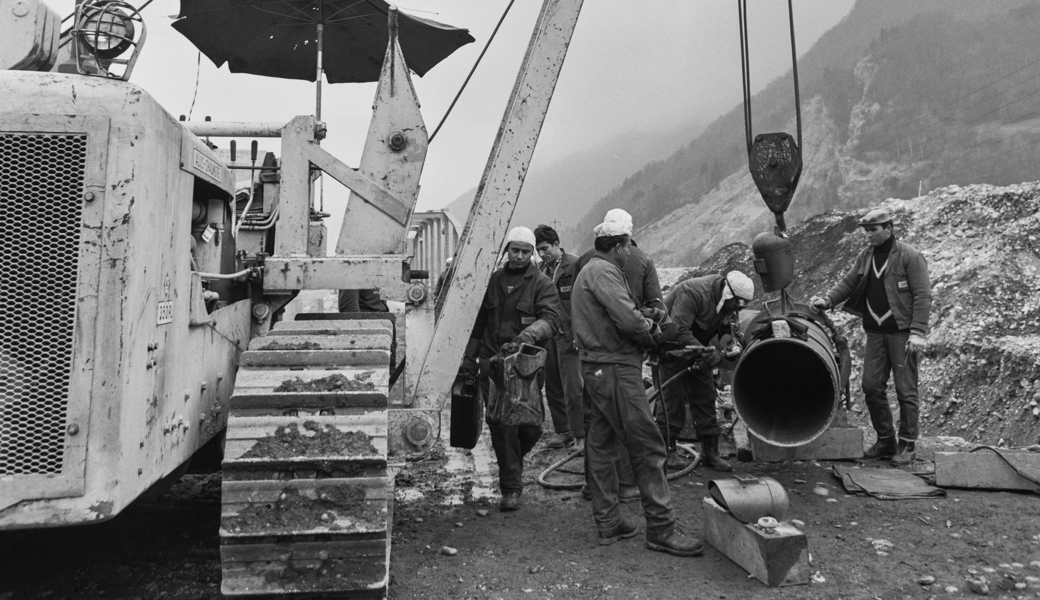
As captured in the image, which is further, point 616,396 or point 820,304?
point 820,304

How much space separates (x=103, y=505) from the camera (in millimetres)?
2613

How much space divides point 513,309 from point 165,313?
2.59 m

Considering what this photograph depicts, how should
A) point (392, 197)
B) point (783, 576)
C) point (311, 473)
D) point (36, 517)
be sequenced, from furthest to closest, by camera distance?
point (392, 197)
point (783, 576)
point (311, 473)
point (36, 517)

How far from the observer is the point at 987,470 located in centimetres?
527

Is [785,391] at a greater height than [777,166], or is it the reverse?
[777,166]

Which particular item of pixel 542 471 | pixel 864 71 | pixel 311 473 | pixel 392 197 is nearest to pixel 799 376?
Result: pixel 542 471

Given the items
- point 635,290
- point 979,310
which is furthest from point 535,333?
point 979,310

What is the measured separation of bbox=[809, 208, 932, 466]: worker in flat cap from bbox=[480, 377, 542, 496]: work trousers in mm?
2293

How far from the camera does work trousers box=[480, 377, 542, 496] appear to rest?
5164mm

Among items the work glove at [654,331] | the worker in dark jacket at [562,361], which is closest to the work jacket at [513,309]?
the work glove at [654,331]

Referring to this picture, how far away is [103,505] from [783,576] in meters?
2.83

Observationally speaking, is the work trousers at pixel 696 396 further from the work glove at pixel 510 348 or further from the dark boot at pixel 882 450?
the work glove at pixel 510 348

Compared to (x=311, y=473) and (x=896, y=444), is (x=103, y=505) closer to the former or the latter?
(x=311, y=473)

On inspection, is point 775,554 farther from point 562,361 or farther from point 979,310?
point 979,310
